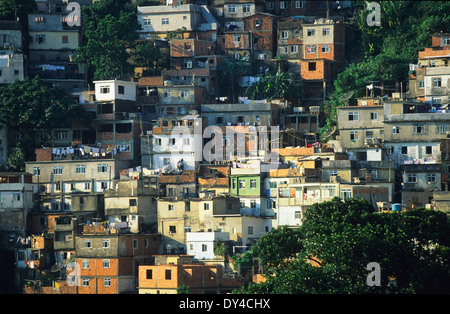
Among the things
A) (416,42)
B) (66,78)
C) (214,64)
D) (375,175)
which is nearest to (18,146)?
(66,78)

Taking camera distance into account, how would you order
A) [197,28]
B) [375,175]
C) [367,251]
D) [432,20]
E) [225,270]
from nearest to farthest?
[367,251] → [225,270] → [375,175] → [432,20] → [197,28]

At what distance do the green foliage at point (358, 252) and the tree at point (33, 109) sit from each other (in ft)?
61.0

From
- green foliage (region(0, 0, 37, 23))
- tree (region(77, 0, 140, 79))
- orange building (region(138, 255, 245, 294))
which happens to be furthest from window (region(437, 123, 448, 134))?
green foliage (region(0, 0, 37, 23))

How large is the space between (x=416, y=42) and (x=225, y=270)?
74.8 ft

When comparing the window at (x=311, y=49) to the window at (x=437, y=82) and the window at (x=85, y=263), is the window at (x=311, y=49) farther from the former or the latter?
the window at (x=85, y=263)

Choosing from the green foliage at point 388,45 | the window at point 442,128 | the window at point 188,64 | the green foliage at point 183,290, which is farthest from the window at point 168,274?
the window at point 188,64

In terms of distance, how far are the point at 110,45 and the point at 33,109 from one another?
26.2 ft

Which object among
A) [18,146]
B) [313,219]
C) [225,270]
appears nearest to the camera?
[313,219]

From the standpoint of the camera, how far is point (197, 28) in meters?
66.2

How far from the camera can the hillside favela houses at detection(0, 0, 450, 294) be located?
48.0m

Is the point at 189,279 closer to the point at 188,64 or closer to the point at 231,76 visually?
the point at 231,76

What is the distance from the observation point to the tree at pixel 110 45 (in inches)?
2368

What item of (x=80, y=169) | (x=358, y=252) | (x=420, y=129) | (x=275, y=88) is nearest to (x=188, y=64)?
(x=275, y=88)

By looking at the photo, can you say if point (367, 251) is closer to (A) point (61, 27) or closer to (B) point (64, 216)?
(B) point (64, 216)
